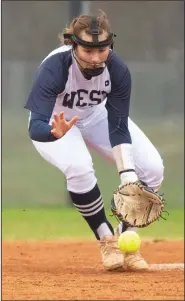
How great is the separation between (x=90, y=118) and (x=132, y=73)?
6529 millimetres

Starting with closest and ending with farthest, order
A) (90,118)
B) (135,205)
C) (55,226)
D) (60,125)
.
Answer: (60,125)
(135,205)
(90,118)
(55,226)

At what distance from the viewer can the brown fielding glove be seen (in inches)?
242

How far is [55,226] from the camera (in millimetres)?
10750

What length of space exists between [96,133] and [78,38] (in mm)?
890

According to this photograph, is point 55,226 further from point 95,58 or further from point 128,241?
point 95,58

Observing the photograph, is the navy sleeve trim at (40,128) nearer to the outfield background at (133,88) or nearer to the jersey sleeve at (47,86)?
the jersey sleeve at (47,86)

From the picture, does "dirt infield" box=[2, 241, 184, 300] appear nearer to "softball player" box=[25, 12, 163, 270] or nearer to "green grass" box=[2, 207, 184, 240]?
"softball player" box=[25, 12, 163, 270]

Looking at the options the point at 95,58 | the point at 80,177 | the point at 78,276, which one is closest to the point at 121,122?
the point at 80,177

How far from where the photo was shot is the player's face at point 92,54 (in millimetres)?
5852

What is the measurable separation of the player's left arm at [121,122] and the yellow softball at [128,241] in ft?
1.38

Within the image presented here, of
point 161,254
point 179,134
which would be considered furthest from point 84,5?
point 161,254

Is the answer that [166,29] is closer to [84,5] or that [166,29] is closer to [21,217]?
[84,5]

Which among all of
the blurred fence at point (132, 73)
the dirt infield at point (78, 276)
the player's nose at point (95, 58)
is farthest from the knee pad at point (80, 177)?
the blurred fence at point (132, 73)

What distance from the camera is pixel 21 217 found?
37.6 feet
